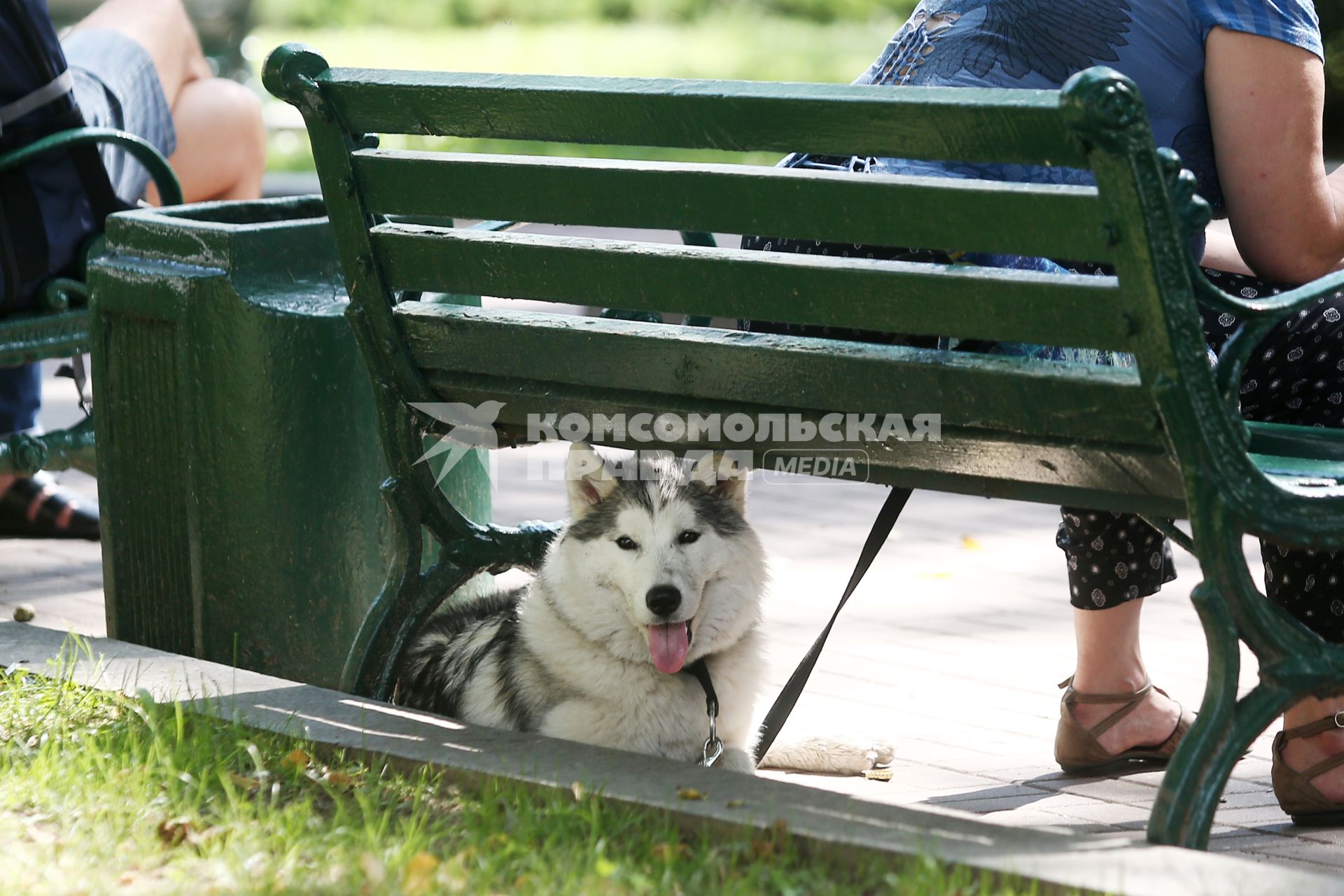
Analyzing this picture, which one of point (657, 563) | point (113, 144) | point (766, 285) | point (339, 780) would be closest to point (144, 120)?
point (113, 144)

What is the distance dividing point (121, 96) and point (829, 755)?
3380mm

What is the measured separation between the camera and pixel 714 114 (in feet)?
8.84

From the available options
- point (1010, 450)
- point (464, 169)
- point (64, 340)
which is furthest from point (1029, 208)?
point (64, 340)

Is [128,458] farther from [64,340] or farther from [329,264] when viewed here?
[64,340]

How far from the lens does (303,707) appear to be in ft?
11.0

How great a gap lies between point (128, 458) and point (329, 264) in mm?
692

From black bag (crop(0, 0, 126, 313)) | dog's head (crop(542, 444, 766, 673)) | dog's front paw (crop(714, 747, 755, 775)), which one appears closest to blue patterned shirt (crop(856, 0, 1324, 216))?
dog's head (crop(542, 444, 766, 673))

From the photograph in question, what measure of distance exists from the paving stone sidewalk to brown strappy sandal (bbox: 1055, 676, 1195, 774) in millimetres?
44

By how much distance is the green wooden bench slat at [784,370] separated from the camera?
2654mm

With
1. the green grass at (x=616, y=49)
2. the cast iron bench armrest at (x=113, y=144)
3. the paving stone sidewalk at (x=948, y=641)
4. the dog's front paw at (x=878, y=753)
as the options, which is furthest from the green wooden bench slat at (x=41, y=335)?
the green grass at (x=616, y=49)

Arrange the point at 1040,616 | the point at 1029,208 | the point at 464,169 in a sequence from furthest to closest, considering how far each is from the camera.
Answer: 1. the point at 1040,616
2. the point at 464,169
3. the point at 1029,208

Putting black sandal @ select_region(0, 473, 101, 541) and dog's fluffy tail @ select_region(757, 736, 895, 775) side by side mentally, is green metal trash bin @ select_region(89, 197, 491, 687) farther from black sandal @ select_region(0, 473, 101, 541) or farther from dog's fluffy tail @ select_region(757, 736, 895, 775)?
black sandal @ select_region(0, 473, 101, 541)

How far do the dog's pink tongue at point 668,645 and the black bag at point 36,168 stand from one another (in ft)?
8.04

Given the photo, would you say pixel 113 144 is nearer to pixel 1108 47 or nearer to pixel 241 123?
pixel 241 123
